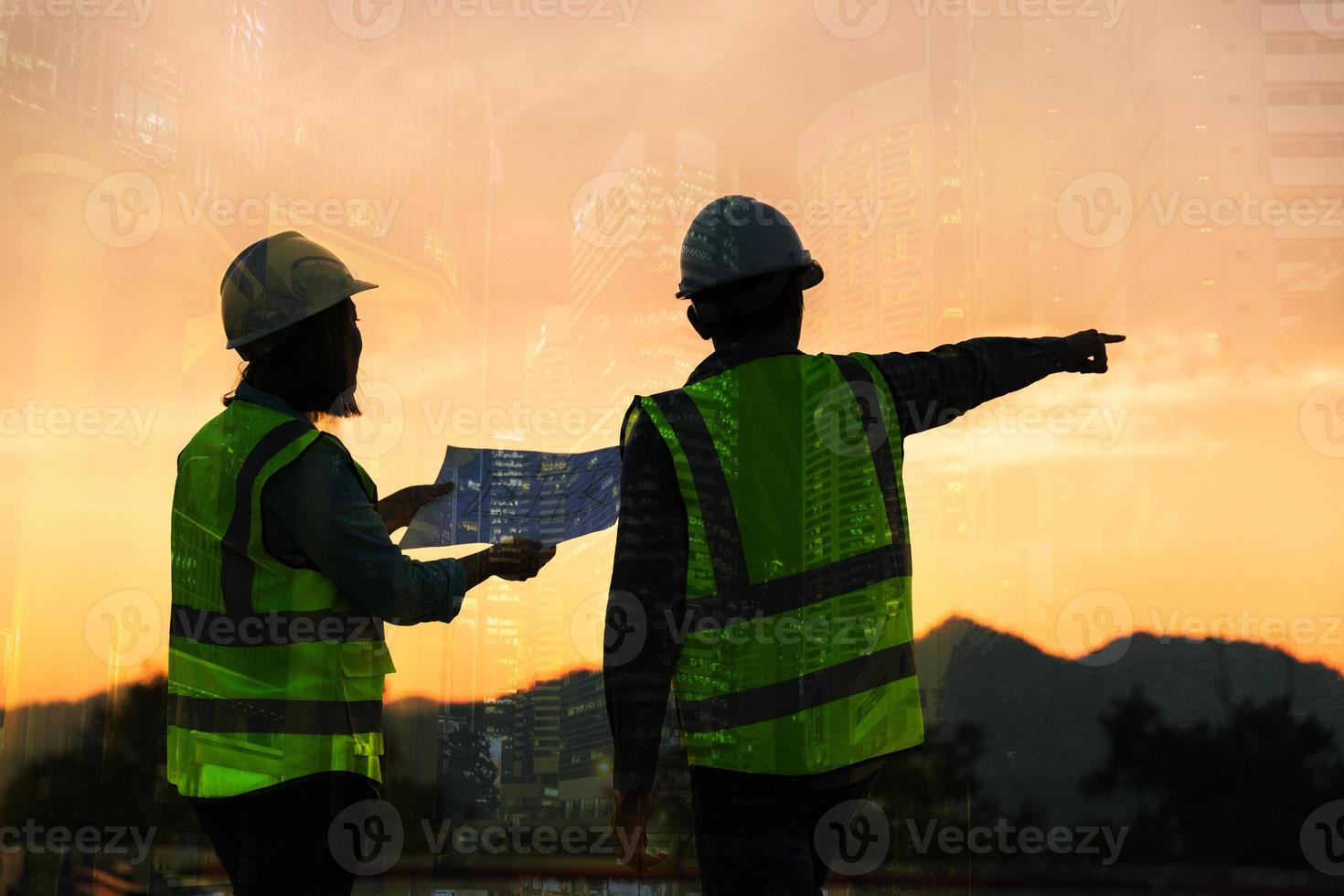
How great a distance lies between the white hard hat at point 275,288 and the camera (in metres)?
2.58

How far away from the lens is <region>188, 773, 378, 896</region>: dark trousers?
2.36 metres

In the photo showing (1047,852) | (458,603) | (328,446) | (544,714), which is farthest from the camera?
(1047,852)

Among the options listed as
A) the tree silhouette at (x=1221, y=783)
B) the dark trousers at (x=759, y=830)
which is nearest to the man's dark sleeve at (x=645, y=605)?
the dark trousers at (x=759, y=830)

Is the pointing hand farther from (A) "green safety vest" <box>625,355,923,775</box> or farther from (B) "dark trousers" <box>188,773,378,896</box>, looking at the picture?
(B) "dark trousers" <box>188,773,378,896</box>

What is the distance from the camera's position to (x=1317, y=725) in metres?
15.4

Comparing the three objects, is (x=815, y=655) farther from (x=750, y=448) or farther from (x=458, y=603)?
(x=458, y=603)

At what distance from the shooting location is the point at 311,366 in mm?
2615

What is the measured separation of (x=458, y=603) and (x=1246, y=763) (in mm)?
15538

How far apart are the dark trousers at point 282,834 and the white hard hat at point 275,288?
37.6 inches

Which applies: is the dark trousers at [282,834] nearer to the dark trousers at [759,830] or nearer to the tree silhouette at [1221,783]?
the dark trousers at [759,830]

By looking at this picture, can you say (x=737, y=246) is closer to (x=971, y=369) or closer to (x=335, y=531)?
(x=971, y=369)

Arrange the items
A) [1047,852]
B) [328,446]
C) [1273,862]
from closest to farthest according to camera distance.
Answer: [328,446], [1047,852], [1273,862]

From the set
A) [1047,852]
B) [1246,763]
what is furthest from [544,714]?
[1246,763]

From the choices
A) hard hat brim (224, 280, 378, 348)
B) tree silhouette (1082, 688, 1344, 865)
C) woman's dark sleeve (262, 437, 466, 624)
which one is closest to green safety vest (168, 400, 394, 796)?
woman's dark sleeve (262, 437, 466, 624)
